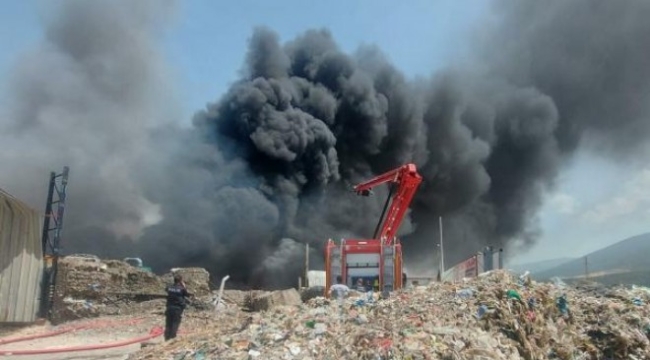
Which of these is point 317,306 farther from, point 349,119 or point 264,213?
point 349,119

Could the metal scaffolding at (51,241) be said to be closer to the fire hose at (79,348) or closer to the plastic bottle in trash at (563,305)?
the fire hose at (79,348)

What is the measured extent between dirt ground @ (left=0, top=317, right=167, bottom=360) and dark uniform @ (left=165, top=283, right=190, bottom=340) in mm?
891

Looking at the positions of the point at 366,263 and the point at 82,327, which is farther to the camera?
the point at 82,327

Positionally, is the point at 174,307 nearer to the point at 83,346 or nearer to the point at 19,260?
the point at 83,346

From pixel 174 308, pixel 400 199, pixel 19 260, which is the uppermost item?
pixel 400 199

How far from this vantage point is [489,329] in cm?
727

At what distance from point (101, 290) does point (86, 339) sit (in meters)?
4.22

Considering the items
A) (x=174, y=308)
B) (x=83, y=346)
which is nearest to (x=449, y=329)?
(x=174, y=308)

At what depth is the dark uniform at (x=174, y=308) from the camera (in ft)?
32.4

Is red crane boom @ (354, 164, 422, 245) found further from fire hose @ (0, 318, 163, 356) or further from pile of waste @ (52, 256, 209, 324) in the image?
pile of waste @ (52, 256, 209, 324)

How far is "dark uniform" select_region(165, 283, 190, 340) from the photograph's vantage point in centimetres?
989

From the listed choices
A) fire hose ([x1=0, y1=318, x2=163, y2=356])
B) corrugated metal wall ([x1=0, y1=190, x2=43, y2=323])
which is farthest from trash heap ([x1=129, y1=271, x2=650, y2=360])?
corrugated metal wall ([x1=0, y1=190, x2=43, y2=323])

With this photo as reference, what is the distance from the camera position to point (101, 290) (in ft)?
54.0

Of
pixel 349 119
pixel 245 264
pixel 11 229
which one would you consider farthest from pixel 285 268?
pixel 11 229
